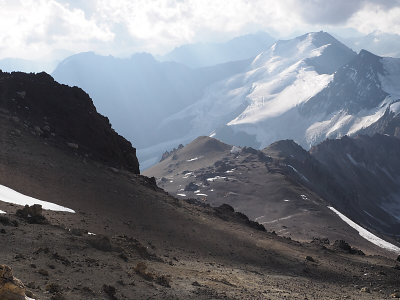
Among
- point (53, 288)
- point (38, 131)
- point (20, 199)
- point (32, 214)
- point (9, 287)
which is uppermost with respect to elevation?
point (38, 131)

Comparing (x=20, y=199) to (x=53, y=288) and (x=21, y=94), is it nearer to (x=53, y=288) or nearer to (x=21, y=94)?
(x=53, y=288)

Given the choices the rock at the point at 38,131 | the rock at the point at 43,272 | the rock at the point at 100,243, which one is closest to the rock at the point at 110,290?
the rock at the point at 43,272

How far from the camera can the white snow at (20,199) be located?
4269cm

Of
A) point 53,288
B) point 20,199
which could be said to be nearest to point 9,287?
point 53,288

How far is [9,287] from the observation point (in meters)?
19.5

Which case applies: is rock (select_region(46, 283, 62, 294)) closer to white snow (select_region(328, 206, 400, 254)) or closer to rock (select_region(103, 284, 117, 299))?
rock (select_region(103, 284, 117, 299))

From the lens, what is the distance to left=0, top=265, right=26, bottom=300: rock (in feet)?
63.4

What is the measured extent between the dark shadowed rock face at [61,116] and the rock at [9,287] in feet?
136

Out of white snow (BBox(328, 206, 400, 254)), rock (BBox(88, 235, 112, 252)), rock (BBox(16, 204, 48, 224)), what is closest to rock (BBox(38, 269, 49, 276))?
rock (BBox(88, 235, 112, 252))

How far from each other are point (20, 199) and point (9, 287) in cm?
2548

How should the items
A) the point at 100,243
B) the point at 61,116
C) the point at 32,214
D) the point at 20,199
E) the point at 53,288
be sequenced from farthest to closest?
the point at 61,116, the point at 20,199, the point at 32,214, the point at 100,243, the point at 53,288

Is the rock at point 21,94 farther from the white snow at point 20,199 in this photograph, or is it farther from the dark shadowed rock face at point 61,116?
the white snow at point 20,199

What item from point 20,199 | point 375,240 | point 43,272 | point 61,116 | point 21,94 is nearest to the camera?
point 43,272

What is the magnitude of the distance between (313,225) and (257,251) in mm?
92042
